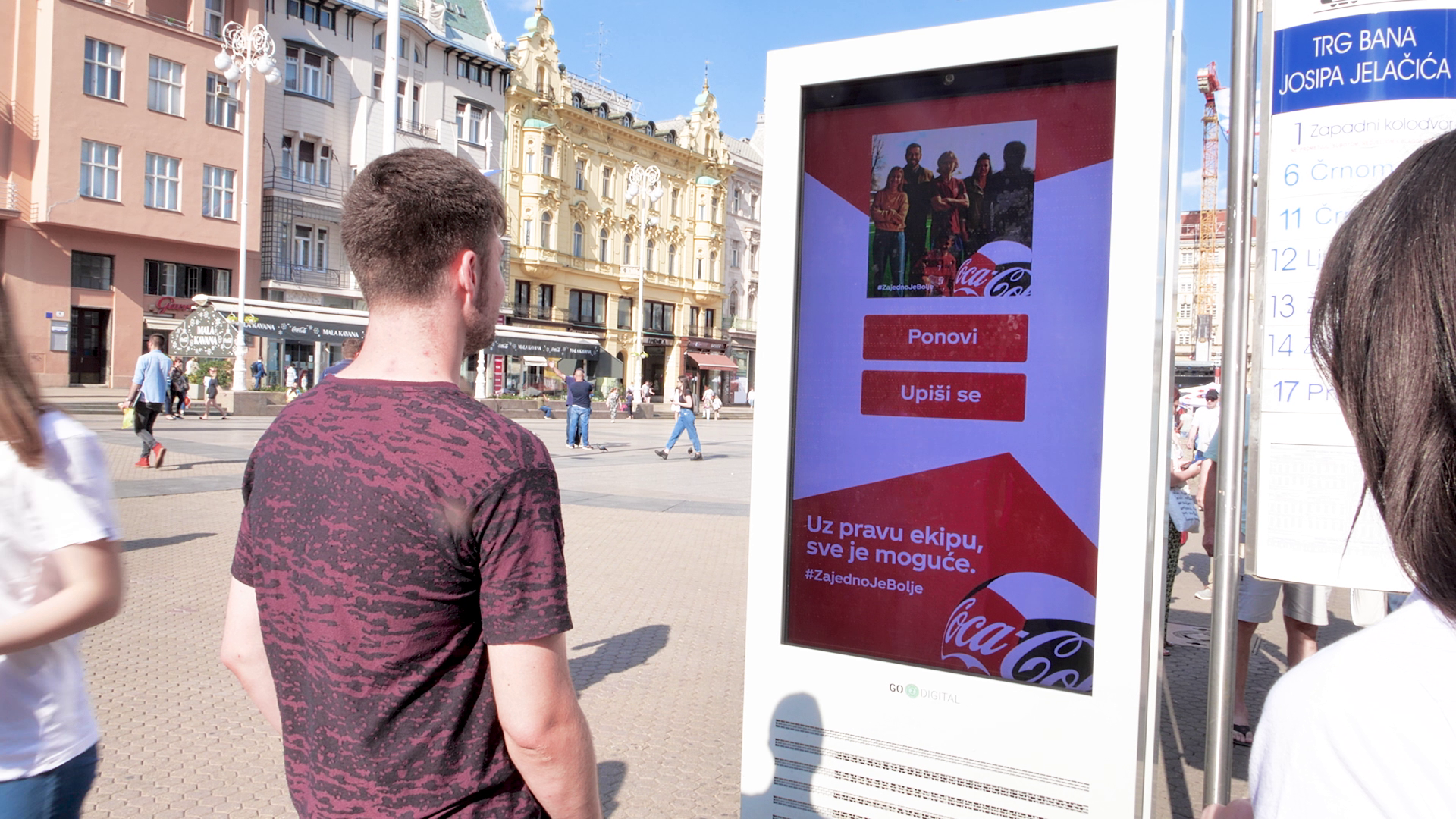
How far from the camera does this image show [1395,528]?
2.61ft

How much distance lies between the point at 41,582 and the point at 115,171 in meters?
36.5

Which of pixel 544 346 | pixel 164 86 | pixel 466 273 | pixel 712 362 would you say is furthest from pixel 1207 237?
pixel 466 273

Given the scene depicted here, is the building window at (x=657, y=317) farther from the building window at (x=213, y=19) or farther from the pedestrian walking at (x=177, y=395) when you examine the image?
the pedestrian walking at (x=177, y=395)

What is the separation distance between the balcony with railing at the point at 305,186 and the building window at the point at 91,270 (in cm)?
649

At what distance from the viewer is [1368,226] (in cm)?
85

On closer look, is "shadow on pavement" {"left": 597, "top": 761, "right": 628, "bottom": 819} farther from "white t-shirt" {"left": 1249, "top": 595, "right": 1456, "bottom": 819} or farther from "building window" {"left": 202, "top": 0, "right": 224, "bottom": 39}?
"building window" {"left": 202, "top": 0, "right": 224, "bottom": 39}

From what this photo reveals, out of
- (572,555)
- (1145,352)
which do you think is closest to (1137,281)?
(1145,352)

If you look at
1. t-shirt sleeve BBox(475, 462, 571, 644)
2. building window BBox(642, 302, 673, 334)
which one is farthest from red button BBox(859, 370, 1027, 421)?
building window BBox(642, 302, 673, 334)

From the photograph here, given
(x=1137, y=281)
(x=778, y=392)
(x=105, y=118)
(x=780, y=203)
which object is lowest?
(x=778, y=392)

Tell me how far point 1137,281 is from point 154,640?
576 centimetres

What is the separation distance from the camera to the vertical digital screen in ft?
8.09

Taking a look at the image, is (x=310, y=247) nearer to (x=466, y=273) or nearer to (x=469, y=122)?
(x=469, y=122)

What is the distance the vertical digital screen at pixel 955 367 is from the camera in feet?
8.09

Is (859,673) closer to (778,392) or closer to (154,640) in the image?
(778,392)
